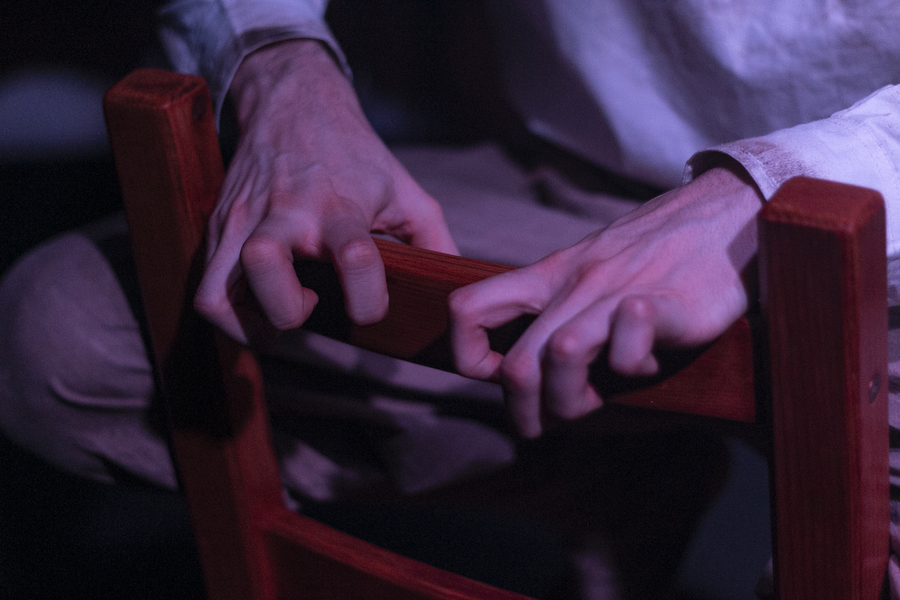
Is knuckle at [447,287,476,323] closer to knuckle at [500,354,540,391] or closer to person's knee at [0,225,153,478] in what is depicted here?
knuckle at [500,354,540,391]

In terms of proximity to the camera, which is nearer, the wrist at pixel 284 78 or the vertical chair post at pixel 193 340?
the vertical chair post at pixel 193 340

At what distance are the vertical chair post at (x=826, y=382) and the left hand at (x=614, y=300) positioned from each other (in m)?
0.04

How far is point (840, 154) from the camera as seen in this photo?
1.18 ft

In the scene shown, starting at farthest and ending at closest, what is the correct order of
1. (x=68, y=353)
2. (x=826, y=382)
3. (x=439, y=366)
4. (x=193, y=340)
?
(x=68, y=353), (x=193, y=340), (x=439, y=366), (x=826, y=382)

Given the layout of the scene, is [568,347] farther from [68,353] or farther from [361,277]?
[68,353]

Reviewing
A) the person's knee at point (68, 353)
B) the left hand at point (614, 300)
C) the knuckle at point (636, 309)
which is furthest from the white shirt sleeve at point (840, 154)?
the person's knee at point (68, 353)

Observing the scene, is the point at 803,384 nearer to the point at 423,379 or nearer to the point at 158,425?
the point at 423,379

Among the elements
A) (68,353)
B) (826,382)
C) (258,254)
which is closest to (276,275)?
(258,254)

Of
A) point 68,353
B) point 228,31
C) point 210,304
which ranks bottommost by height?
point 68,353

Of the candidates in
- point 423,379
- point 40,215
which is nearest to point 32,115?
point 40,215

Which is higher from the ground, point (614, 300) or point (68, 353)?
point (614, 300)

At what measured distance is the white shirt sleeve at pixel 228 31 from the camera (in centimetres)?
62

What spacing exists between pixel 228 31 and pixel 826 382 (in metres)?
0.57

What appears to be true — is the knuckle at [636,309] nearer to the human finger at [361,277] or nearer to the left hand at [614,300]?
the left hand at [614,300]
